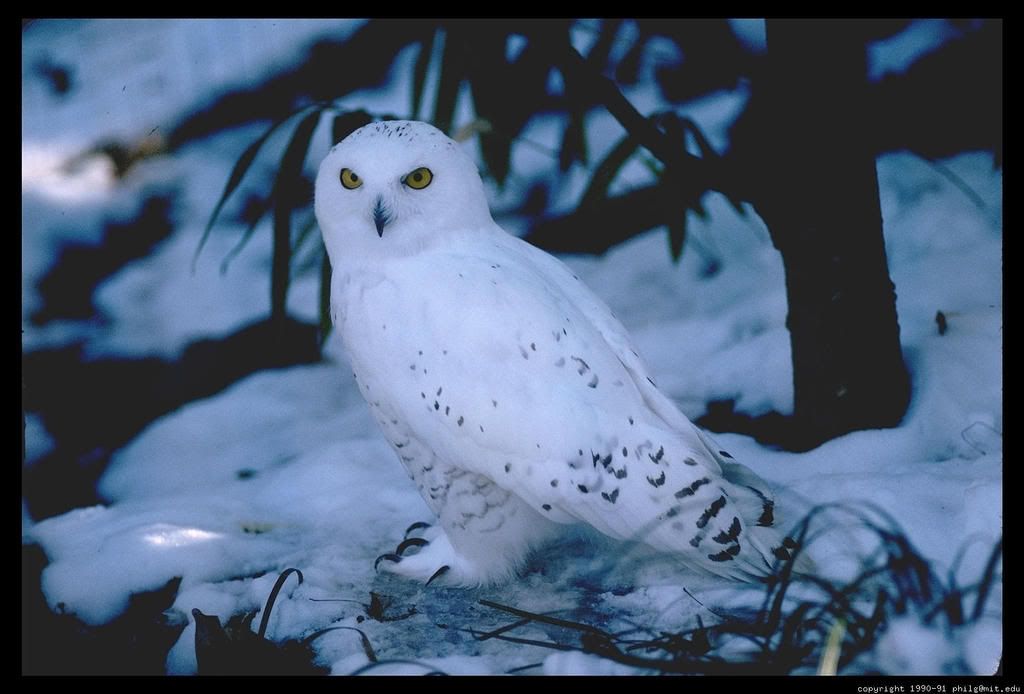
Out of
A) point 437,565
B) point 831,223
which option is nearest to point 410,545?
point 437,565

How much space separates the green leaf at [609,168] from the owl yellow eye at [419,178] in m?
1.11

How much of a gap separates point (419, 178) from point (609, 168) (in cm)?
114

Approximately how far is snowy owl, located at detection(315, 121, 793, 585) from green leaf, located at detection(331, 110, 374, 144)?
0.56 m

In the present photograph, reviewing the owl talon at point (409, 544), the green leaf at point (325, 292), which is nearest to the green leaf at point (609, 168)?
the green leaf at point (325, 292)

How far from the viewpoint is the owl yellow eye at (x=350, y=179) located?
7.06 ft

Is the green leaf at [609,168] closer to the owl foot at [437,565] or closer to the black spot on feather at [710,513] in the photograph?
the owl foot at [437,565]

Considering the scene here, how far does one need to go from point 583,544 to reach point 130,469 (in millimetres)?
1584

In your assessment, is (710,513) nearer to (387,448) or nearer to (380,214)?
(380,214)

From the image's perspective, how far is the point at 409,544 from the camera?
2.51 metres
